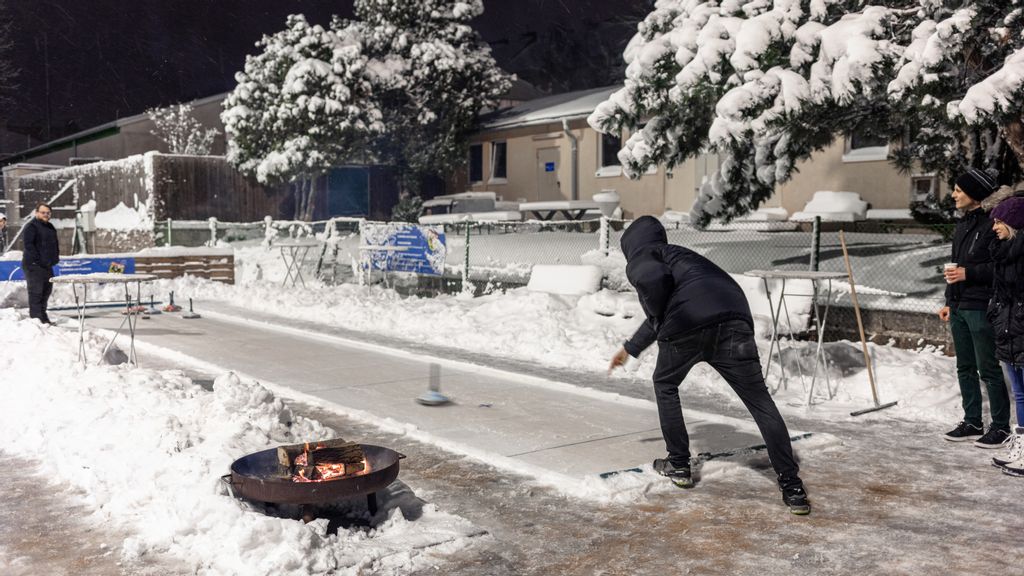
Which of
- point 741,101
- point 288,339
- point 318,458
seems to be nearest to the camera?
point 318,458

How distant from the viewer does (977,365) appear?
6.88 metres

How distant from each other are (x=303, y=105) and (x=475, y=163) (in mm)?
6973

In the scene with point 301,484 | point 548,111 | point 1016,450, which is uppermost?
point 548,111

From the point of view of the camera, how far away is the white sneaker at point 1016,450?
20.4 feet

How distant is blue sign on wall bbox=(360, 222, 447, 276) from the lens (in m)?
17.1

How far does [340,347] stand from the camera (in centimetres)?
1230

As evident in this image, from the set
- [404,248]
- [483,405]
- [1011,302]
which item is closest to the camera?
[1011,302]

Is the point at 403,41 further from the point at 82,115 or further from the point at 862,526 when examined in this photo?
the point at 82,115

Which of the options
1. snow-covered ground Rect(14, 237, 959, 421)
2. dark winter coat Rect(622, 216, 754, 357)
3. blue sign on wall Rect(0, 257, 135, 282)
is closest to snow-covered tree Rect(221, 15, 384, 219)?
snow-covered ground Rect(14, 237, 959, 421)

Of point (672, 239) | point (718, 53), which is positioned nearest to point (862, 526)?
point (718, 53)

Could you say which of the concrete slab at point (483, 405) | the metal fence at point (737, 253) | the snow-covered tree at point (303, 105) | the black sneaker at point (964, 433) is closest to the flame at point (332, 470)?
the concrete slab at point (483, 405)

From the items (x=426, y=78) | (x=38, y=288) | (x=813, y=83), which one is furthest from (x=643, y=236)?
(x=426, y=78)

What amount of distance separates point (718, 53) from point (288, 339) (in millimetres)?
7143

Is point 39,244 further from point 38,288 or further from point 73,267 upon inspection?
point 73,267
